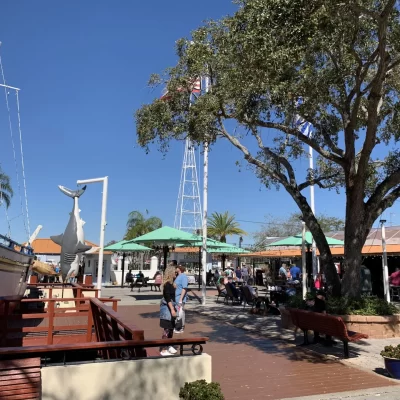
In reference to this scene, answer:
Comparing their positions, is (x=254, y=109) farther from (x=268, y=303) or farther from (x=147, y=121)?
(x=268, y=303)

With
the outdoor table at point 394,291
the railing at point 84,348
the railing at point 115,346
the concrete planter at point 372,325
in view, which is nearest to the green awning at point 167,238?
the outdoor table at point 394,291

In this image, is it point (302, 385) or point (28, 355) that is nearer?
point (28, 355)

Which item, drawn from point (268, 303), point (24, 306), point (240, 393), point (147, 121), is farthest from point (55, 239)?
point (240, 393)

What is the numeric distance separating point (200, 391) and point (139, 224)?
154ft

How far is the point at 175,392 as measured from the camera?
4.68m

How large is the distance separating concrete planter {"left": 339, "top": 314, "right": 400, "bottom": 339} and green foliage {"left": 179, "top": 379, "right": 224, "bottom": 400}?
6107 millimetres

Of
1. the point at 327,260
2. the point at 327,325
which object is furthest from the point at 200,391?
the point at 327,260

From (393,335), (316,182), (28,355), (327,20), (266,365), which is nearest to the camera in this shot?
(28,355)

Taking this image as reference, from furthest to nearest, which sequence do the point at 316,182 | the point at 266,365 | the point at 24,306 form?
1. the point at 316,182
2. the point at 24,306
3. the point at 266,365

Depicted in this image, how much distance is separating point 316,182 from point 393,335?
5.43 m

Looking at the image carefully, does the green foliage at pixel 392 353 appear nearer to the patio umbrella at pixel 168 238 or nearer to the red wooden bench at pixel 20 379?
the red wooden bench at pixel 20 379

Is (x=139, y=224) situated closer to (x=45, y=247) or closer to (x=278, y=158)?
(x=45, y=247)

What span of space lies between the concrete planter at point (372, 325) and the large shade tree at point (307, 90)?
975 millimetres

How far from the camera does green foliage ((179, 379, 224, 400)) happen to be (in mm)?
4340
